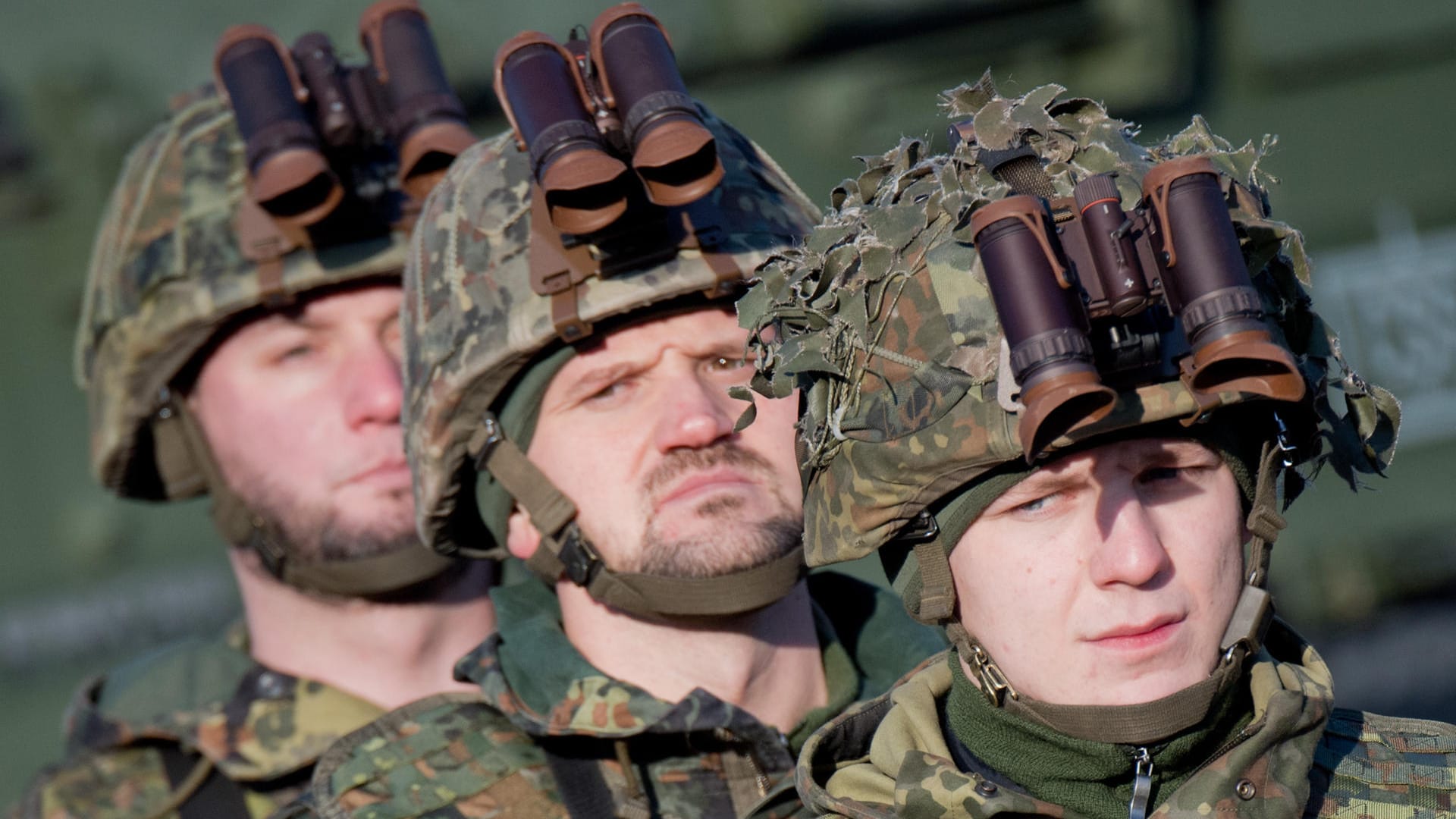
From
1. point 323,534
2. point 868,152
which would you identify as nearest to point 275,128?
point 323,534

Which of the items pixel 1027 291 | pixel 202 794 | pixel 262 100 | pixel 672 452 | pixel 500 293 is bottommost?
pixel 202 794

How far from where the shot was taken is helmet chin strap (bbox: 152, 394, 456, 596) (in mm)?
→ 4879

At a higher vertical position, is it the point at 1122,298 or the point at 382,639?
the point at 1122,298

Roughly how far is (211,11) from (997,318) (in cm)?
691

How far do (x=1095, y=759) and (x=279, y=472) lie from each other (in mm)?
2814

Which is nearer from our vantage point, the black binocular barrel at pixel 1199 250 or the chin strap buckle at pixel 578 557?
the black binocular barrel at pixel 1199 250

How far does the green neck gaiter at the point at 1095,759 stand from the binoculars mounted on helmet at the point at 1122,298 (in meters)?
0.52

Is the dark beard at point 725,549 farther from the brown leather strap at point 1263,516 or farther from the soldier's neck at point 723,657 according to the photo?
the brown leather strap at point 1263,516

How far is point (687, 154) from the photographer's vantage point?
142 inches

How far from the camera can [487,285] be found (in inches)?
164

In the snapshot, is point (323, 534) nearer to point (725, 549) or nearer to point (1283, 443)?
point (725, 549)

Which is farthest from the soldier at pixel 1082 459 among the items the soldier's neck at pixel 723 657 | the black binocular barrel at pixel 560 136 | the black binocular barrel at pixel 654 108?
the soldier's neck at pixel 723 657

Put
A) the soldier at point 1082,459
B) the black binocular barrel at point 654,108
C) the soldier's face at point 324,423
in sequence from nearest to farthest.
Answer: the soldier at point 1082,459, the black binocular barrel at point 654,108, the soldier's face at point 324,423

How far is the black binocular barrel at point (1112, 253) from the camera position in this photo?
2693 mm
